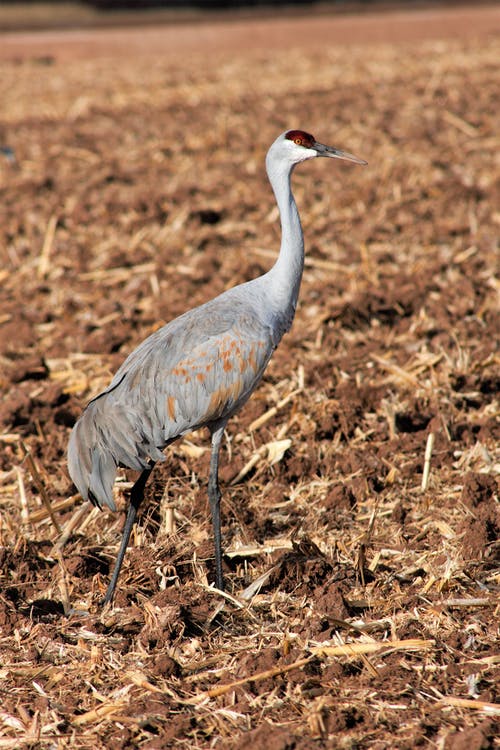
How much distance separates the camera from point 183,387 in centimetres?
440

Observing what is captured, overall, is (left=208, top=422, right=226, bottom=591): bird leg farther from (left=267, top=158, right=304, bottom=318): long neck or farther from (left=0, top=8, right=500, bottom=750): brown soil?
(left=267, top=158, right=304, bottom=318): long neck

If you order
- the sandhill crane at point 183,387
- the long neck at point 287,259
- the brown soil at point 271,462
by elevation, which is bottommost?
the brown soil at point 271,462

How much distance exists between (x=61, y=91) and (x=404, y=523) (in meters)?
13.3

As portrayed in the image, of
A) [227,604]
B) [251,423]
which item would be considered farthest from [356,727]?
[251,423]

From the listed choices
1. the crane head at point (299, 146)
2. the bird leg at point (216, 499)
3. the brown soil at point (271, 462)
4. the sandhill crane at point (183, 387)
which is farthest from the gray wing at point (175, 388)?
the crane head at point (299, 146)

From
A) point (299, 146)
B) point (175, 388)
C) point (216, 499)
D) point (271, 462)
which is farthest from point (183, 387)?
point (299, 146)

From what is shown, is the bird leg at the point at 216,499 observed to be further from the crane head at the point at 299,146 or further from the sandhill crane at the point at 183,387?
the crane head at the point at 299,146

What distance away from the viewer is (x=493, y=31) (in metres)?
20.4

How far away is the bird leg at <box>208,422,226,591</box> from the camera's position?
14.2 feet

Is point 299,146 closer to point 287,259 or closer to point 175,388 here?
point 287,259

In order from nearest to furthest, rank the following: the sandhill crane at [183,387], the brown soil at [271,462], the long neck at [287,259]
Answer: the brown soil at [271,462] → the sandhill crane at [183,387] → the long neck at [287,259]

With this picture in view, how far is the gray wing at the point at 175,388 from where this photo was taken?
14.0 feet

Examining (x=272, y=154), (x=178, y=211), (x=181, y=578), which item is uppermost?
(x=272, y=154)

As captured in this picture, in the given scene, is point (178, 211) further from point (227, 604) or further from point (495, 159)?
point (227, 604)
